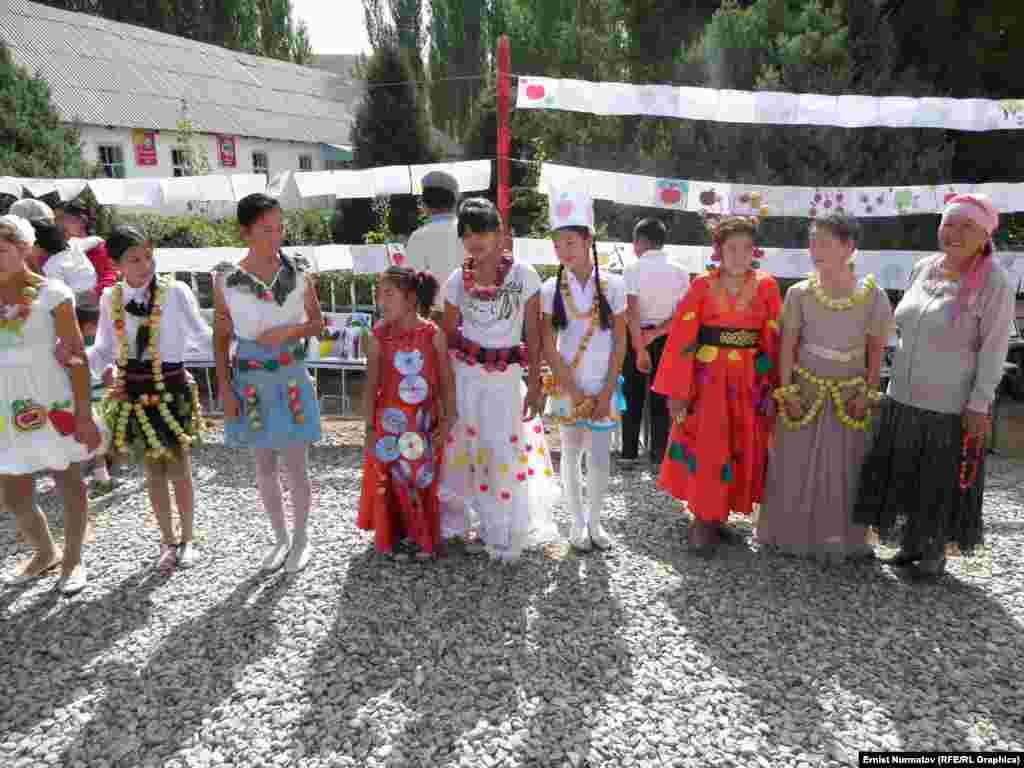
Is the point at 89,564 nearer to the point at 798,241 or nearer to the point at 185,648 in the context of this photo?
the point at 185,648

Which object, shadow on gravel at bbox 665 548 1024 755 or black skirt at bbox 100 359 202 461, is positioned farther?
black skirt at bbox 100 359 202 461

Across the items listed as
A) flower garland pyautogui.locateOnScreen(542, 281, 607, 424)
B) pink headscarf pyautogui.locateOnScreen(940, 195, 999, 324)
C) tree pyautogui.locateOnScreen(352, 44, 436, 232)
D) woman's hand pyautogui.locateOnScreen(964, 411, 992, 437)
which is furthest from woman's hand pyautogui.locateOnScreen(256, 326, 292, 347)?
tree pyautogui.locateOnScreen(352, 44, 436, 232)

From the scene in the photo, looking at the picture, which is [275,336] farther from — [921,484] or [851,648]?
[921,484]

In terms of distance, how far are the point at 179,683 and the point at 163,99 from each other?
21628 millimetres

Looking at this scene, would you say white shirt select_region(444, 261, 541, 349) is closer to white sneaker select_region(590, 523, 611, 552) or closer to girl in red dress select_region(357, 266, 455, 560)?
girl in red dress select_region(357, 266, 455, 560)

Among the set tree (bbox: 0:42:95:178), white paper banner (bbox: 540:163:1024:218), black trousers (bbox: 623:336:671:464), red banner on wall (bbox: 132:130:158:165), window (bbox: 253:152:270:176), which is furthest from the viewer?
window (bbox: 253:152:270:176)

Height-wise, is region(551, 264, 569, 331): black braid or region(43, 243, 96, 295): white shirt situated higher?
region(43, 243, 96, 295): white shirt

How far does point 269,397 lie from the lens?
131 inches

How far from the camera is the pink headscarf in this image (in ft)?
10.00

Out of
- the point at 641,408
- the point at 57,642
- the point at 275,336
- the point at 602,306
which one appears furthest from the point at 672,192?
the point at 57,642

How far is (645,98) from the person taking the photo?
571 centimetres

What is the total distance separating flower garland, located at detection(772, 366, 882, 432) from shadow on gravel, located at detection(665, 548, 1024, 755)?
29.2 inches

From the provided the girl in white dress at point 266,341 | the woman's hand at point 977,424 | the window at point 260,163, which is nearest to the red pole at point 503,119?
the girl in white dress at point 266,341

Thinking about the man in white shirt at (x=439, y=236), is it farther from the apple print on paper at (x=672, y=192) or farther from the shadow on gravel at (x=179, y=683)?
the apple print on paper at (x=672, y=192)
